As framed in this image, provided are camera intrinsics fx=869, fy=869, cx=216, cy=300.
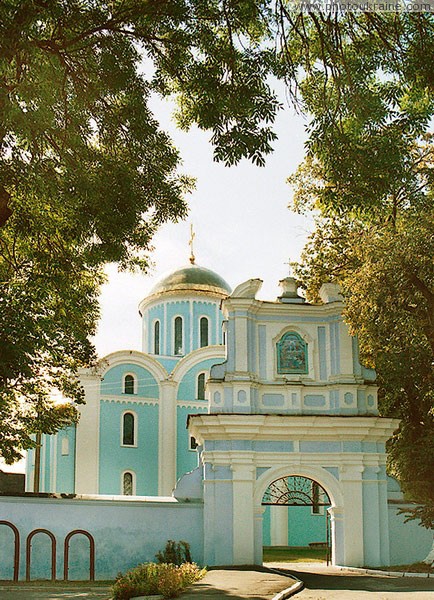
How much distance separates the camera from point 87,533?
2039cm

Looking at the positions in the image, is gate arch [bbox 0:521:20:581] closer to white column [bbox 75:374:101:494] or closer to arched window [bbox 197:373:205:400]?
white column [bbox 75:374:101:494]

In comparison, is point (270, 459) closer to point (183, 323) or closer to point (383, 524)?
point (383, 524)

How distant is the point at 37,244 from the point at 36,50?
5.01 meters

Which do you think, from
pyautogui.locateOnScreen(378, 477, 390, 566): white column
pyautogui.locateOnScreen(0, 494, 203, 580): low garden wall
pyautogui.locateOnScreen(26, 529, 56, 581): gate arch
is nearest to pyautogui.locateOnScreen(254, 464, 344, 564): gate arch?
pyautogui.locateOnScreen(378, 477, 390, 566): white column

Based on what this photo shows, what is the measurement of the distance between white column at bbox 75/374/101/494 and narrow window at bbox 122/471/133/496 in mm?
1297

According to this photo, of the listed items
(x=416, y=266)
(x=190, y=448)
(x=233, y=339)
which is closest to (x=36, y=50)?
(x=416, y=266)

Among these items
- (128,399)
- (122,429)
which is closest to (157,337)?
(128,399)

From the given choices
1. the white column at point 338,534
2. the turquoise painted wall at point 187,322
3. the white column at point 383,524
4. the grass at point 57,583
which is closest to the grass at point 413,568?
the white column at point 383,524

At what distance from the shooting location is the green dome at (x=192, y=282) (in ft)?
134

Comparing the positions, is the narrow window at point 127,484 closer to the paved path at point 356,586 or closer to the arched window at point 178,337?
the arched window at point 178,337

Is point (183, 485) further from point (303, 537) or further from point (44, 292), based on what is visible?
point (303, 537)

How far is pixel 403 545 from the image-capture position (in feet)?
70.4

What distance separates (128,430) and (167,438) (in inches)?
66.2

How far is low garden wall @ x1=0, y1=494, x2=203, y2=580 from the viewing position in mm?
19953
